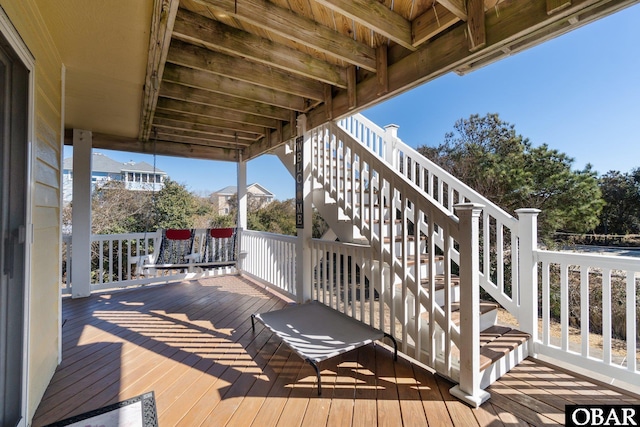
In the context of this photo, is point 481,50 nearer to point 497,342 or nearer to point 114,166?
point 497,342

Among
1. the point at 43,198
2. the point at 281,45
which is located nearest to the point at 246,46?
the point at 281,45

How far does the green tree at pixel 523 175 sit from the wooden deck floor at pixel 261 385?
4855 millimetres

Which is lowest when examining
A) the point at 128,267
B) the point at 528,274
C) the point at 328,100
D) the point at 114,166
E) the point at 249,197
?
the point at 128,267

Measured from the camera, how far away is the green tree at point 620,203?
4.95 metres

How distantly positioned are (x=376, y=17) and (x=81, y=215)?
15.2 ft

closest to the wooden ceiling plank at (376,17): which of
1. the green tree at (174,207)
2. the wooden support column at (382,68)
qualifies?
the wooden support column at (382,68)

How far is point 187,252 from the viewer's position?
15.6ft

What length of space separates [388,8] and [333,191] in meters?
1.80

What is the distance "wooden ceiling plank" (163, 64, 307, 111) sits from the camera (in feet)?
8.69

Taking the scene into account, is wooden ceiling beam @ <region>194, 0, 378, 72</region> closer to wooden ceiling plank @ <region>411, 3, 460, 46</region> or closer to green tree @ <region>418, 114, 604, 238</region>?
wooden ceiling plank @ <region>411, 3, 460, 46</region>

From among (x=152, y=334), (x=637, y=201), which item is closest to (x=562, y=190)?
(x=637, y=201)

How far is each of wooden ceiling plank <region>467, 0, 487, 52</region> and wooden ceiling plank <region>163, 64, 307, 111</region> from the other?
208cm

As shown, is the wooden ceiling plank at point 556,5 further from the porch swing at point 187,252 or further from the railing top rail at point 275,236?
the porch swing at point 187,252

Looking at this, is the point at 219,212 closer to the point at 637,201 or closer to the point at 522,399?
the point at 522,399
